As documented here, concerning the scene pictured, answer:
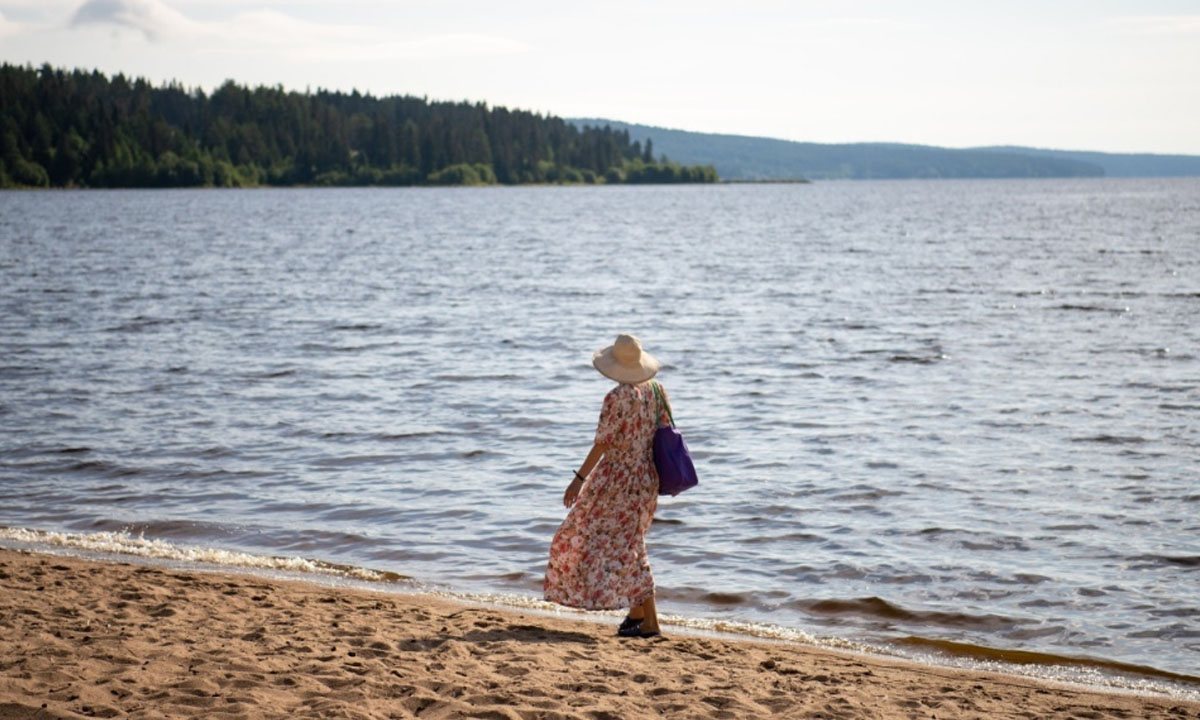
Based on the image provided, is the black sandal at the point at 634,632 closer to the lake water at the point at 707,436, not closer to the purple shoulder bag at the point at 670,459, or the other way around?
the lake water at the point at 707,436

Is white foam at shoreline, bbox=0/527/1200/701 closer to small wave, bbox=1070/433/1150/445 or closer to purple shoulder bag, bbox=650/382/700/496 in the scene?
purple shoulder bag, bbox=650/382/700/496

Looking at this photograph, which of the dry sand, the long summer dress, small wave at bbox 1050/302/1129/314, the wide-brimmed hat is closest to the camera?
the dry sand

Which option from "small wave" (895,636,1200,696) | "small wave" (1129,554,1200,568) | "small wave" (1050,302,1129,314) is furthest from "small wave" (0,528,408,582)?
"small wave" (1050,302,1129,314)

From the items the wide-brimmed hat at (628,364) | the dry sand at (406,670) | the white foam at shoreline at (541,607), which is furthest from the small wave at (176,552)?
the wide-brimmed hat at (628,364)

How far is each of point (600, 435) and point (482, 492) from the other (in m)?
5.82

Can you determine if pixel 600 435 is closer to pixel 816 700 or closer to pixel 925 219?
pixel 816 700

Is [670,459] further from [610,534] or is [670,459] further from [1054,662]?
[1054,662]

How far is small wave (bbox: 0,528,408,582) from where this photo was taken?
1078cm

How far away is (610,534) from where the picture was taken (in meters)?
8.27

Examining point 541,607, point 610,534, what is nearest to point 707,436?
point 541,607

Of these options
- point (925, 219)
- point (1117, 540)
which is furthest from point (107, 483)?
point (925, 219)

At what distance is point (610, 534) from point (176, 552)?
4896 millimetres

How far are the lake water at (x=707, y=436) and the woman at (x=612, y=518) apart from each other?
148 centimetres

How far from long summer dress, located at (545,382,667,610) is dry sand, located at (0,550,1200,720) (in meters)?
0.34
